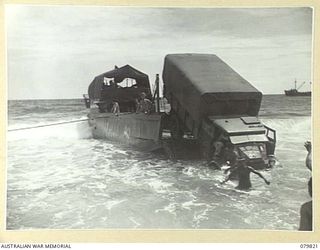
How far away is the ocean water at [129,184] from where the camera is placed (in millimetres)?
1016

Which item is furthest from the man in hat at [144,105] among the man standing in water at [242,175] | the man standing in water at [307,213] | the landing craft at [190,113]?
the man standing in water at [307,213]

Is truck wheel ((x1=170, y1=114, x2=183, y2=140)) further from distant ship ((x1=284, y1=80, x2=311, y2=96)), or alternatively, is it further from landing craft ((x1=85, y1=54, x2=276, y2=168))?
distant ship ((x1=284, y1=80, x2=311, y2=96))

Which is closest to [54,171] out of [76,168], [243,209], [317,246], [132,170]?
[76,168]

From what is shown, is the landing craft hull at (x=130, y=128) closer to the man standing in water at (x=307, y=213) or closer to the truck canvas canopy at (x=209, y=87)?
the truck canvas canopy at (x=209, y=87)

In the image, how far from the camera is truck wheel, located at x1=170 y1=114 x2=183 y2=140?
108 cm

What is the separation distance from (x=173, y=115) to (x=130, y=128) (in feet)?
0.29

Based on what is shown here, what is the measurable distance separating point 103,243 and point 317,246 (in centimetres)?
39

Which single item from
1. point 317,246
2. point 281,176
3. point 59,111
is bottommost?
point 317,246

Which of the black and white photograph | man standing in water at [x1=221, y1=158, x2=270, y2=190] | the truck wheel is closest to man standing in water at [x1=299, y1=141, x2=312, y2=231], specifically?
the black and white photograph

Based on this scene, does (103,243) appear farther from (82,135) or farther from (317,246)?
(317,246)

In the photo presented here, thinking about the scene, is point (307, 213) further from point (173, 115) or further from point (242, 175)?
point (173, 115)

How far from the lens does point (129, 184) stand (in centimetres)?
104

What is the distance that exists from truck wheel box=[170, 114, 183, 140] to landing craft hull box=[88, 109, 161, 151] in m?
0.03

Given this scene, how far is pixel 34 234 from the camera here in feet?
3.31
